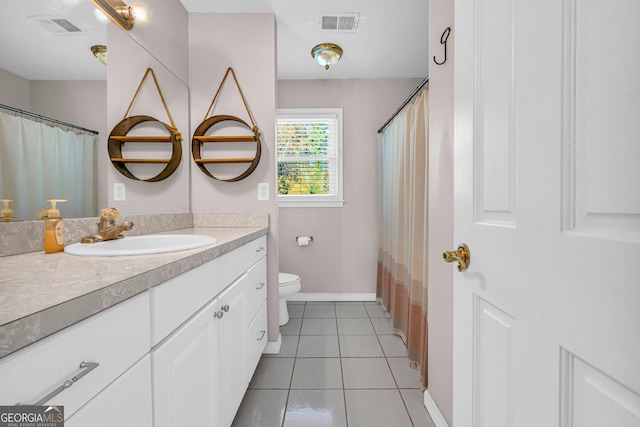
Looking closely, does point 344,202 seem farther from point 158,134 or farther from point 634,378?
point 634,378

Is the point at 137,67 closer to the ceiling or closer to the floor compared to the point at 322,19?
closer to the floor

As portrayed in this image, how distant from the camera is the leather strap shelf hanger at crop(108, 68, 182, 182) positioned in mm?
1361

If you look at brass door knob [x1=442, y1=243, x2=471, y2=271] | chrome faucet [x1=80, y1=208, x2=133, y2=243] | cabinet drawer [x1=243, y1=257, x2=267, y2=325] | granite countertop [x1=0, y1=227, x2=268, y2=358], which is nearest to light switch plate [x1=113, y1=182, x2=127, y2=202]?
chrome faucet [x1=80, y1=208, x2=133, y2=243]

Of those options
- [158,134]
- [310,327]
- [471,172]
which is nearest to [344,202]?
[310,327]

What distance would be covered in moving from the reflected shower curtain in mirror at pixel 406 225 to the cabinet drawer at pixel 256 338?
3.14 ft

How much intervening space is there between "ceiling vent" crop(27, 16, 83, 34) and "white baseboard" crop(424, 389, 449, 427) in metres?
2.23

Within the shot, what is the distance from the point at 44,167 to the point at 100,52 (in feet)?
1.93

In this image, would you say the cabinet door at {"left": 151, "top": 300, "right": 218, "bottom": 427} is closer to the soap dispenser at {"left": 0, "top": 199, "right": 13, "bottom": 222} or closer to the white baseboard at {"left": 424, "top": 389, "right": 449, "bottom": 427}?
the soap dispenser at {"left": 0, "top": 199, "right": 13, "bottom": 222}

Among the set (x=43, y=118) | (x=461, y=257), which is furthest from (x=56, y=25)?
(x=461, y=257)

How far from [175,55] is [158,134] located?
582 mm

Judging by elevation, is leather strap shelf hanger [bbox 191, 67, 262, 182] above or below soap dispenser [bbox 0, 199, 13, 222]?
above

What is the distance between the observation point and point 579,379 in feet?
1.42

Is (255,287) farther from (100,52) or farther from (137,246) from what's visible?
(100,52)

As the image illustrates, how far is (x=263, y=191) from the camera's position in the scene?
2.04 metres
